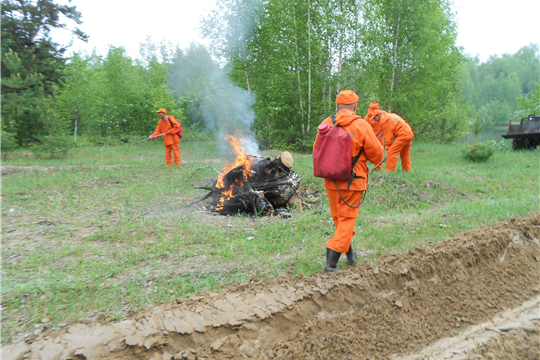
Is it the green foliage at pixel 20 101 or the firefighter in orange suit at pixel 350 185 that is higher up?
the green foliage at pixel 20 101

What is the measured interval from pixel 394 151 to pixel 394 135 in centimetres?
46

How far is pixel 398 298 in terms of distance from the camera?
337 centimetres

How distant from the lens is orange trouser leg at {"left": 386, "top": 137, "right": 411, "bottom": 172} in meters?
8.30

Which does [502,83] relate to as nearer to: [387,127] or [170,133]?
[387,127]

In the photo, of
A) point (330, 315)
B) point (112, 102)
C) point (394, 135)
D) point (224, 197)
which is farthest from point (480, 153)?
point (112, 102)

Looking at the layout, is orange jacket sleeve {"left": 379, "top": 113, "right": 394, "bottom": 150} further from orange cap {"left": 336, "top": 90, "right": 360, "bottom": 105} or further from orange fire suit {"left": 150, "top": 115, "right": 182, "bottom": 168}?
orange fire suit {"left": 150, "top": 115, "right": 182, "bottom": 168}

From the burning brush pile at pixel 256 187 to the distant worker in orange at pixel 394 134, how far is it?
10.1ft

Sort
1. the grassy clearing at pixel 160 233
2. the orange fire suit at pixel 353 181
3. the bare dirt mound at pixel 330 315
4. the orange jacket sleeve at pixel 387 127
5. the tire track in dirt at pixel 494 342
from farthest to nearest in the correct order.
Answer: the orange jacket sleeve at pixel 387 127 < the orange fire suit at pixel 353 181 < the grassy clearing at pixel 160 233 < the tire track in dirt at pixel 494 342 < the bare dirt mound at pixel 330 315

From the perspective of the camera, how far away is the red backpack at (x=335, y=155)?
136 inches

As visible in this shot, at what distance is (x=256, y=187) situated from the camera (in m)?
6.82

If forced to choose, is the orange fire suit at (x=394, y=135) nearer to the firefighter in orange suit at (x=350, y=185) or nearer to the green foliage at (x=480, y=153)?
the green foliage at (x=480, y=153)

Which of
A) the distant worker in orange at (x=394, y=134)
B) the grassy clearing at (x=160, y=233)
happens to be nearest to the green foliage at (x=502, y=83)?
the distant worker in orange at (x=394, y=134)

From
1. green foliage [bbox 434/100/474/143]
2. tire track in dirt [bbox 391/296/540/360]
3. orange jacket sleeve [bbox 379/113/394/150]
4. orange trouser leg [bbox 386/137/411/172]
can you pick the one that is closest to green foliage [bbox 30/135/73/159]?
orange jacket sleeve [bbox 379/113/394/150]

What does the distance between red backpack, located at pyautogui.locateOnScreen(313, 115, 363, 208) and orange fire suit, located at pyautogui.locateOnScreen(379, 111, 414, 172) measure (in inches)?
207
